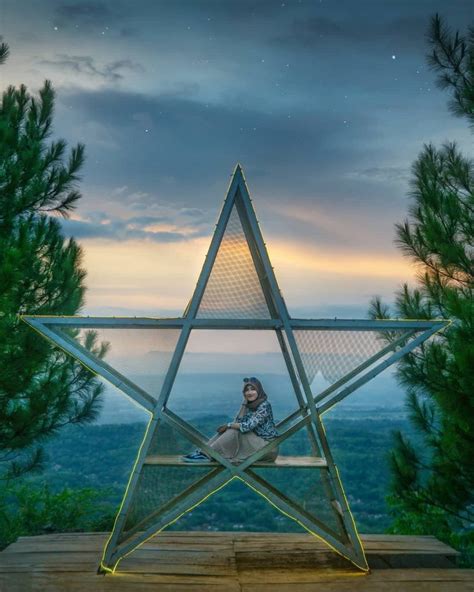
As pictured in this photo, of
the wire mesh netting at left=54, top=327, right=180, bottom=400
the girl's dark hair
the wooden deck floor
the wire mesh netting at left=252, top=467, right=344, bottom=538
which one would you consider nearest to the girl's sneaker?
the wire mesh netting at left=252, top=467, right=344, bottom=538

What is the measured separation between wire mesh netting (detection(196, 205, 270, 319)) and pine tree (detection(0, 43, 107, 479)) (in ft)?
8.69

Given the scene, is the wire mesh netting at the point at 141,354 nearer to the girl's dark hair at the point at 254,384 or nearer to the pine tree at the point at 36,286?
the girl's dark hair at the point at 254,384

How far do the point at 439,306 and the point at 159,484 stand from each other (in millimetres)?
3611

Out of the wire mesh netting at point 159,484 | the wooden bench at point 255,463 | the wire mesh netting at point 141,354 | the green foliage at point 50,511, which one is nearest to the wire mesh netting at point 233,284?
the wire mesh netting at point 141,354

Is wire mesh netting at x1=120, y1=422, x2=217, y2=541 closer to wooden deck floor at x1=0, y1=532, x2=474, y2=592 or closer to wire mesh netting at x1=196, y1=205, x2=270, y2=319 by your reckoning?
wooden deck floor at x1=0, y1=532, x2=474, y2=592

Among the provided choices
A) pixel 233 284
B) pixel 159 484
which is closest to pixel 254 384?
pixel 233 284

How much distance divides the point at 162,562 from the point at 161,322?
189cm

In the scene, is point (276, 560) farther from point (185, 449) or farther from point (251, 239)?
point (251, 239)

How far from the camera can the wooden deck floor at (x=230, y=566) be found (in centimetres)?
477

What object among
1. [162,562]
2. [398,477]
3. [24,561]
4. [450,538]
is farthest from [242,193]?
[450,538]

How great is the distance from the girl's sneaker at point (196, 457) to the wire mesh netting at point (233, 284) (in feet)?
3.44

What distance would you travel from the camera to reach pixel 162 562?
5.27 meters

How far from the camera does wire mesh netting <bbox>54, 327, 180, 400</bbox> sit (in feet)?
16.8

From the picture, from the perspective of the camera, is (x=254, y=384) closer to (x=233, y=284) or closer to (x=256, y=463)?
(x=256, y=463)
